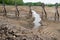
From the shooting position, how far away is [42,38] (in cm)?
2109

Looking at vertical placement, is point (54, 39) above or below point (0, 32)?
below

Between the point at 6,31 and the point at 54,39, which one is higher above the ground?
the point at 6,31

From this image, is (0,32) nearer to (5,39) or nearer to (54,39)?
(5,39)

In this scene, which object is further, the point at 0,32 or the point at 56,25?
the point at 56,25

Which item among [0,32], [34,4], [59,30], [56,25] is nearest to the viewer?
[0,32]

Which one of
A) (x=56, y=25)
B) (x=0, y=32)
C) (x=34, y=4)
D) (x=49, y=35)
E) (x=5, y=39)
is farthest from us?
(x=34, y=4)

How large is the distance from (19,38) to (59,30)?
8403mm

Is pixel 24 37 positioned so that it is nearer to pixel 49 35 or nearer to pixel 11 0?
pixel 49 35

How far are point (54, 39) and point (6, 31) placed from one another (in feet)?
16.5

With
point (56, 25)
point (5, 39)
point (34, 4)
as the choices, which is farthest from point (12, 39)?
point (34, 4)

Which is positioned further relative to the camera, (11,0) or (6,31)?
(11,0)

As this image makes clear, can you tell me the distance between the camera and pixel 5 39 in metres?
17.7

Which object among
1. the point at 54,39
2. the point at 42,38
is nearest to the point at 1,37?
the point at 42,38

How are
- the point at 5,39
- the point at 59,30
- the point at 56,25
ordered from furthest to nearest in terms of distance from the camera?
1. the point at 56,25
2. the point at 59,30
3. the point at 5,39
